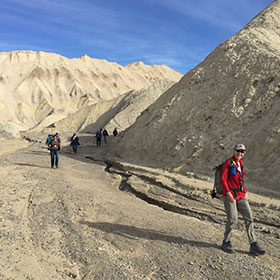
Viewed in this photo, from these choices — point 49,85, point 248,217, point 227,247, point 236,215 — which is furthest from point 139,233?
point 49,85

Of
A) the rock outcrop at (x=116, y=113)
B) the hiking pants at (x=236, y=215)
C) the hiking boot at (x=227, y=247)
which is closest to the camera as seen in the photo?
the hiking pants at (x=236, y=215)

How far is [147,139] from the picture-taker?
11680 mm

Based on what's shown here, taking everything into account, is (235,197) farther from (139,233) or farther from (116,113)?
(116,113)

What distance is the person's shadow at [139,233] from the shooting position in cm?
460

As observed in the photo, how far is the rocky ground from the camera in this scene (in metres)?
3.78

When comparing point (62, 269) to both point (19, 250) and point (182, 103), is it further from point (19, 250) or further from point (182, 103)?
point (182, 103)

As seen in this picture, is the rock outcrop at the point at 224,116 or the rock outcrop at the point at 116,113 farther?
the rock outcrop at the point at 116,113

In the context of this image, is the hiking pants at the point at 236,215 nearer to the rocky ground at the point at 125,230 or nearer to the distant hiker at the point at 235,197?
the distant hiker at the point at 235,197

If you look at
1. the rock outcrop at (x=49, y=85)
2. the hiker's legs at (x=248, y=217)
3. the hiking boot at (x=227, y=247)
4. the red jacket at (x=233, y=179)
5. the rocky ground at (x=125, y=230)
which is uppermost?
the rock outcrop at (x=49, y=85)

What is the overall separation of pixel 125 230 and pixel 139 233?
308 mm

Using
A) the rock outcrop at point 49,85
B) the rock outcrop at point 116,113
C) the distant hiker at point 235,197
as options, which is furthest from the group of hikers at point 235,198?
the rock outcrop at point 49,85

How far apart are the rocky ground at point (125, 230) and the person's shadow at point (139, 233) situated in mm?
19

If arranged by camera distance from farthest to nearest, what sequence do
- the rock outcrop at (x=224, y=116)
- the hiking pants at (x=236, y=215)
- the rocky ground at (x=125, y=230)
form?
the rock outcrop at (x=224, y=116)
the hiking pants at (x=236, y=215)
the rocky ground at (x=125, y=230)

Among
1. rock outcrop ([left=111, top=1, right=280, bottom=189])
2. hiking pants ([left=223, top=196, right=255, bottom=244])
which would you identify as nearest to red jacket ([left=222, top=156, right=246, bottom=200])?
hiking pants ([left=223, top=196, right=255, bottom=244])
